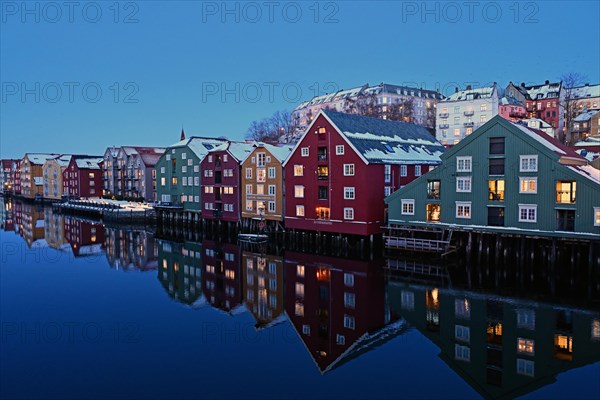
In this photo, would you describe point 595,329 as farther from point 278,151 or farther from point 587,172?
point 278,151

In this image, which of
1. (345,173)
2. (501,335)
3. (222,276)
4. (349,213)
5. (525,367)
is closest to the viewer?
(525,367)

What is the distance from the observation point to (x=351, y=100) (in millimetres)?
123312

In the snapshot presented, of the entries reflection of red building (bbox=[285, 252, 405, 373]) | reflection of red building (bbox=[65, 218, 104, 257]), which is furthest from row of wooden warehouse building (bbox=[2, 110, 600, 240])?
reflection of red building (bbox=[65, 218, 104, 257])

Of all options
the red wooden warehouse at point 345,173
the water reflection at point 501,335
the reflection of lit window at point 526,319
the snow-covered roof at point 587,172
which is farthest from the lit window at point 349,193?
the reflection of lit window at point 526,319

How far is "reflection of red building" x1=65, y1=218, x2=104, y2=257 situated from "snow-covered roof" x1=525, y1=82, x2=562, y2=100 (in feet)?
297

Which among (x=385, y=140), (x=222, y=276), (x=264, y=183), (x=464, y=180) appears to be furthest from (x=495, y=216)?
(x=264, y=183)

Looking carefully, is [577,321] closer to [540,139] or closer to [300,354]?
[300,354]

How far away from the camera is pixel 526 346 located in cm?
2050

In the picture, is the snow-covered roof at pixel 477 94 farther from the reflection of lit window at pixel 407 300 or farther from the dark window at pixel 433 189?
the reflection of lit window at pixel 407 300

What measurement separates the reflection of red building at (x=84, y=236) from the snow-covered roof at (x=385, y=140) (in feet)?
90.4

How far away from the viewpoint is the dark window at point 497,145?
122 ft

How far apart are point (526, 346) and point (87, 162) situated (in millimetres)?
112680

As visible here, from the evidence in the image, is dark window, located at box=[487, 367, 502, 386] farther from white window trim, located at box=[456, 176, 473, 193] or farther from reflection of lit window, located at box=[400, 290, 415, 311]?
white window trim, located at box=[456, 176, 473, 193]

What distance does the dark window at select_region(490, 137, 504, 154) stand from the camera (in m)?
37.2
